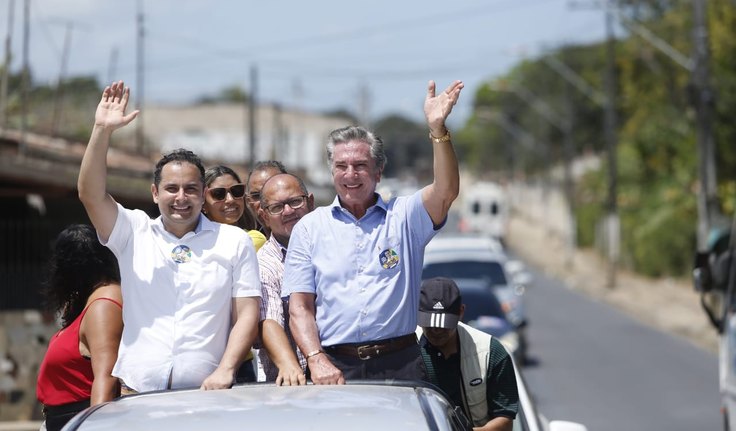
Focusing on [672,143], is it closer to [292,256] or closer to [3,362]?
[3,362]

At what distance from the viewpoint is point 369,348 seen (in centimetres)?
552

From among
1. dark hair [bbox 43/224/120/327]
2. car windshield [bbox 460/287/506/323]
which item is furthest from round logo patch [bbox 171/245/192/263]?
car windshield [bbox 460/287/506/323]

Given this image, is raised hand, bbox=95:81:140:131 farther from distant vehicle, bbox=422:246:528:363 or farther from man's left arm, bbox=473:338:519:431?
distant vehicle, bbox=422:246:528:363

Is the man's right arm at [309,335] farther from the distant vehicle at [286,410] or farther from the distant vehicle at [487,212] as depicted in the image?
the distant vehicle at [487,212]

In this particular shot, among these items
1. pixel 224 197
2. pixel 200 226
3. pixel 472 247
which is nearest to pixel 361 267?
pixel 200 226

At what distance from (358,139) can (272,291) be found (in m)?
0.78

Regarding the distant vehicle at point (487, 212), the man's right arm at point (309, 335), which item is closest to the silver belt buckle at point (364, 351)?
the man's right arm at point (309, 335)

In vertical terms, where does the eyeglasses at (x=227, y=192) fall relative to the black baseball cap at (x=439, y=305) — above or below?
above

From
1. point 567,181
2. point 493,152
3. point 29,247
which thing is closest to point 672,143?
point 567,181

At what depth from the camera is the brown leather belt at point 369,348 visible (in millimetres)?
5520

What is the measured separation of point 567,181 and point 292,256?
2041 inches

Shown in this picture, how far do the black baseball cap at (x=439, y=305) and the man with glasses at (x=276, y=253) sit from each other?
0.69 metres

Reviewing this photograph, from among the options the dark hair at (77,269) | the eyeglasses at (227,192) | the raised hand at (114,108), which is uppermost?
the raised hand at (114,108)

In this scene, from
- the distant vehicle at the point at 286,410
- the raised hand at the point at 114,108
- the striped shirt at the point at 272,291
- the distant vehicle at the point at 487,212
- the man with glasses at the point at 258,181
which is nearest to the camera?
the distant vehicle at the point at 286,410
